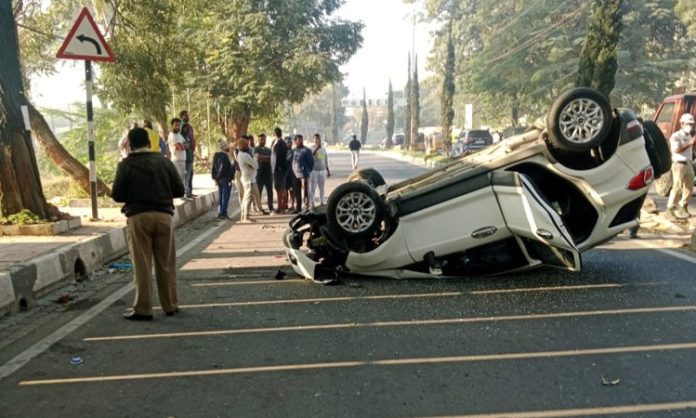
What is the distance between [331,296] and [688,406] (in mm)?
3364

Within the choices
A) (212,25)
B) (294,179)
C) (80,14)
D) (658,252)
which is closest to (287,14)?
(212,25)

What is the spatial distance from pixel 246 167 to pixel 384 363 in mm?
8297

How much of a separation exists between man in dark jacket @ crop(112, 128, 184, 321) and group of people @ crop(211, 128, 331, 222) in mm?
6412

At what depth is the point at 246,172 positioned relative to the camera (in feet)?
39.2

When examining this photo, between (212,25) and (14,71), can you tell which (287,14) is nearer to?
(212,25)

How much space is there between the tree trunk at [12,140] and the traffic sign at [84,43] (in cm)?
69

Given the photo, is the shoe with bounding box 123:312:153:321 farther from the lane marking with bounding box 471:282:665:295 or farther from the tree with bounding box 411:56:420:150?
the tree with bounding box 411:56:420:150

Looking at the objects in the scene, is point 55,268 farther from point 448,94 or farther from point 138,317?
point 448,94

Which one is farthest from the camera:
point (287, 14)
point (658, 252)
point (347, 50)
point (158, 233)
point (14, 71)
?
point (347, 50)

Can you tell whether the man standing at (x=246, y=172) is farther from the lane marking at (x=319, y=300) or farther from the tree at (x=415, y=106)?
the tree at (x=415, y=106)

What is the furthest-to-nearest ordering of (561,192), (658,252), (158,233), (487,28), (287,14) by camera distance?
1. (487,28)
2. (287,14)
3. (658,252)
4. (561,192)
5. (158,233)

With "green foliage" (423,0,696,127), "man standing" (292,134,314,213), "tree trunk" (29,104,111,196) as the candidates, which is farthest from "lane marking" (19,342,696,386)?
"green foliage" (423,0,696,127)

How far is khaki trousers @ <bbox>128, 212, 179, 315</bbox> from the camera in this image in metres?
5.41

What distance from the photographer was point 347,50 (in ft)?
95.5
